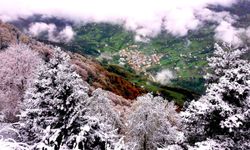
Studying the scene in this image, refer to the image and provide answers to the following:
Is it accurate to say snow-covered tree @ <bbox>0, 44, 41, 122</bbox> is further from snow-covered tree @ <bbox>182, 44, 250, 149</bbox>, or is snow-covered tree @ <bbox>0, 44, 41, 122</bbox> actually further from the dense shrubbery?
snow-covered tree @ <bbox>182, 44, 250, 149</bbox>

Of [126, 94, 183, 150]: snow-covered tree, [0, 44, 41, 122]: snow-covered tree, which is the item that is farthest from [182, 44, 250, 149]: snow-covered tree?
[126, 94, 183, 150]: snow-covered tree

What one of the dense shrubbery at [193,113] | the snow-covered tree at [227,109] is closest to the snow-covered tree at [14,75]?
the dense shrubbery at [193,113]

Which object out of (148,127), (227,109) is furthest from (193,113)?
(148,127)

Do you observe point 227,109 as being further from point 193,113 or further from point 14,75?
point 14,75

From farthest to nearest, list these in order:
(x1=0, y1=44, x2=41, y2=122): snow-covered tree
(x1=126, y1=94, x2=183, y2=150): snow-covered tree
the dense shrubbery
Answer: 1. (x1=126, y1=94, x2=183, y2=150): snow-covered tree
2. (x1=0, y1=44, x2=41, y2=122): snow-covered tree
3. the dense shrubbery

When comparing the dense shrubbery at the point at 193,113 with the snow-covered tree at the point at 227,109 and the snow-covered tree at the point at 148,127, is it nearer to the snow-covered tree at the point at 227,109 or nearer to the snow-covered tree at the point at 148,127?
the snow-covered tree at the point at 227,109

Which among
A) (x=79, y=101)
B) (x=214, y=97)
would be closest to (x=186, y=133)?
(x=214, y=97)
